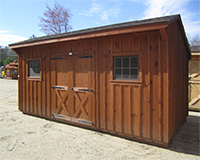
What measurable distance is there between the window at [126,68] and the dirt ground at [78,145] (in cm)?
154

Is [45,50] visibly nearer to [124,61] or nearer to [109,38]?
[109,38]

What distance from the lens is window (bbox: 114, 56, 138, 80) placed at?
375 centimetres

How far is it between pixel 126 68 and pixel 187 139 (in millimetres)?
2376

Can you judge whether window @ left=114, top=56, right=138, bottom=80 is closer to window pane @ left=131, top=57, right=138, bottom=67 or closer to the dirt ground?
window pane @ left=131, top=57, right=138, bottom=67

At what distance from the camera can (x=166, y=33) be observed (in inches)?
130

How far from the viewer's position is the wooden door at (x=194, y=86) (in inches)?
288

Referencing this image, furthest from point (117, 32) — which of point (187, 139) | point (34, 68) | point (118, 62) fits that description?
point (34, 68)

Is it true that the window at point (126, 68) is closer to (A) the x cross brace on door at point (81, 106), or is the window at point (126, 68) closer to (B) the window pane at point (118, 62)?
(B) the window pane at point (118, 62)

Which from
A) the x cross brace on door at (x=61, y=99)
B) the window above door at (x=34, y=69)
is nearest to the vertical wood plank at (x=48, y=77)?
the x cross brace on door at (x=61, y=99)

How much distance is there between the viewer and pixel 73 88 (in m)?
4.83

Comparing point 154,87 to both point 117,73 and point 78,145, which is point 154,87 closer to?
point 117,73

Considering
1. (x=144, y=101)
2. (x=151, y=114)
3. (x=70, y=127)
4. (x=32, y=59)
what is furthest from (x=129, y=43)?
(x=32, y=59)

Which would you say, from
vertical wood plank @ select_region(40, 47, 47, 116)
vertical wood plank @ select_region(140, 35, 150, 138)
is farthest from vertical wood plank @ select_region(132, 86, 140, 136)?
vertical wood plank @ select_region(40, 47, 47, 116)

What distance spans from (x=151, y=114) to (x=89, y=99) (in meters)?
1.74
